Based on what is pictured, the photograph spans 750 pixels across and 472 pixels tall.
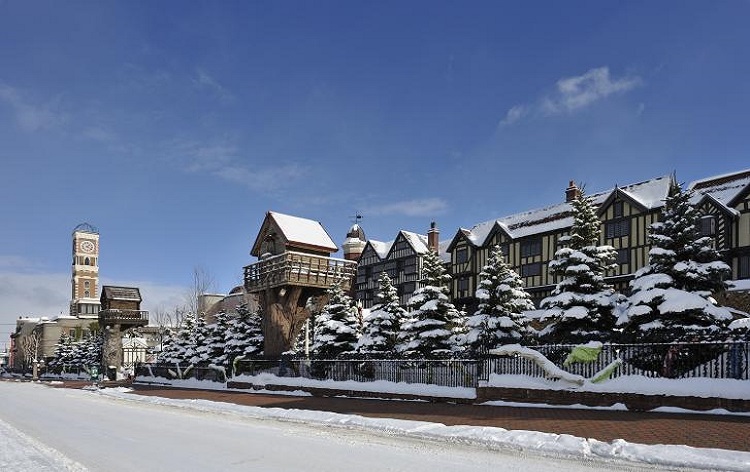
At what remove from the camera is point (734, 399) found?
12258 millimetres

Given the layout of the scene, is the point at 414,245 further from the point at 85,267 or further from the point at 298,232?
the point at 85,267

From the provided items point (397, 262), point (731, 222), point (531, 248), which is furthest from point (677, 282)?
point (397, 262)

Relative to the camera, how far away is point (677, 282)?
18.1 meters

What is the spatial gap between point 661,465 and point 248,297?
72.4m

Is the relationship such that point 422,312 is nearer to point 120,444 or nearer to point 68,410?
point 68,410

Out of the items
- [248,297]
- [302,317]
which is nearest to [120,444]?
[302,317]

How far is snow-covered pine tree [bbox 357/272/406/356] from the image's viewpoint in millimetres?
27938

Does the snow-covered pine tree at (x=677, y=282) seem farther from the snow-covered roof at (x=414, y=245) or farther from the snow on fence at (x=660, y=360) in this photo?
the snow-covered roof at (x=414, y=245)

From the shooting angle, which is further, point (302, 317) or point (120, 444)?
point (302, 317)

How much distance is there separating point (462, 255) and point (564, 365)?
2972 centimetres

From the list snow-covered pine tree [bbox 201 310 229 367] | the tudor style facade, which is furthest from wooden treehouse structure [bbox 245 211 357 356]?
the tudor style facade

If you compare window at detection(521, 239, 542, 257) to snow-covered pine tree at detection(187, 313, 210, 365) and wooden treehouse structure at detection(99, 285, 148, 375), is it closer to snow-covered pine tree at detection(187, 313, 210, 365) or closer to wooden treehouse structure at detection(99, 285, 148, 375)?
snow-covered pine tree at detection(187, 313, 210, 365)

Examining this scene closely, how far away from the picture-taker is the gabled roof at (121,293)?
189 ft

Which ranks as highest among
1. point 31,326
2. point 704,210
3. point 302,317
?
point 704,210
